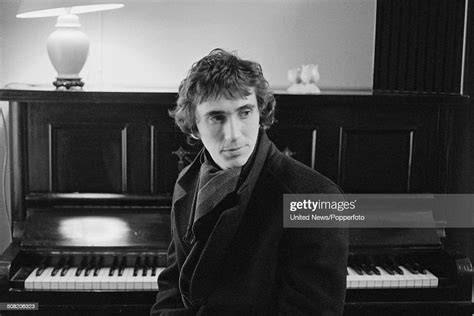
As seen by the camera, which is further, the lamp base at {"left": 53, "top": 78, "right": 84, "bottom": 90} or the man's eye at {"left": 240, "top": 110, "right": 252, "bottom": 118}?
the lamp base at {"left": 53, "top": 78, "right": 84, "bottom": 90}

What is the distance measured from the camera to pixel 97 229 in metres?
2.70

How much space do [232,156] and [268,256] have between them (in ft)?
0.89

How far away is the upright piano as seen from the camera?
2564 mm

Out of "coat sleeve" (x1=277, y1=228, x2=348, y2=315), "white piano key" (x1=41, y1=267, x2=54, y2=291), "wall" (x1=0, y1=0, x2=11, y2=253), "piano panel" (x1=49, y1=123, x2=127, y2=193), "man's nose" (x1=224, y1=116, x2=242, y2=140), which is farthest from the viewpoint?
"wall" (x1=0, y1=0, x2=11, y2=253)

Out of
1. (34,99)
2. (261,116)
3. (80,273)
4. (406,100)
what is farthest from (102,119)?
(406,100)

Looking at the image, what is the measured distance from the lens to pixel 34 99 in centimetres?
262

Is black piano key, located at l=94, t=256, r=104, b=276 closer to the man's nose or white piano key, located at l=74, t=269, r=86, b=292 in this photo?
white piano key, located at l=74, t=269, r=86, b=292

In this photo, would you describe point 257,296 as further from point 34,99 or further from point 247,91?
point 34,99

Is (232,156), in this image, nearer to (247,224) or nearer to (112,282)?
(247,224)

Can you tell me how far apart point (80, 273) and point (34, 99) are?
702 millimetres

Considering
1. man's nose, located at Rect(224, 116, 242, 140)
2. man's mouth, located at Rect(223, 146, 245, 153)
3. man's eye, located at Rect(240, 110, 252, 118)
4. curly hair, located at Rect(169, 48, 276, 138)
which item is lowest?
man's mouth, located at Rect(223, 146, 245, 153)

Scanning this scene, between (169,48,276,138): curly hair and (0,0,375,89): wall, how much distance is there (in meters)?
1.59

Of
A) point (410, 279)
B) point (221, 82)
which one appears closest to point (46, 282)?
point (221, 82)

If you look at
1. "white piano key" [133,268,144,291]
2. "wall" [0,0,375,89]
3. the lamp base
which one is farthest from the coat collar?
"wall" [0,0,375,89]
